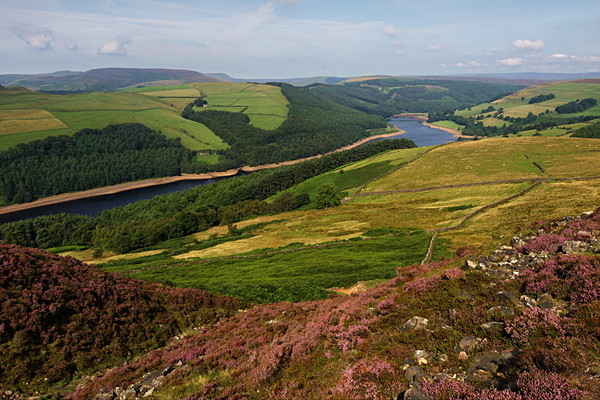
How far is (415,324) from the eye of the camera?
15.8 metres

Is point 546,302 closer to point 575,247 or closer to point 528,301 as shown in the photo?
point 528,301

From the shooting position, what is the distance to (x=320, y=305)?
25.8 m

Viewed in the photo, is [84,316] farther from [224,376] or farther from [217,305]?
[224,376]

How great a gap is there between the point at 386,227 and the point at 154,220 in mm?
98651

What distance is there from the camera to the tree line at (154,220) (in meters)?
113

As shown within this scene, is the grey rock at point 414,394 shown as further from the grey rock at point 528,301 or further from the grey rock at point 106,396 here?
the grey rock at point 106,396

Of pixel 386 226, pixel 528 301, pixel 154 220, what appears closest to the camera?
pixel 528 301

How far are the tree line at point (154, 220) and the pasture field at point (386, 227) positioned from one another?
666 inches

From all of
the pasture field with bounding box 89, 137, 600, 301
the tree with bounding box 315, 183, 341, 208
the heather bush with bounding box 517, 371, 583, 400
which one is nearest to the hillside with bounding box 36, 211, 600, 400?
the heather bush with bounding box 517, 371, 583, 400

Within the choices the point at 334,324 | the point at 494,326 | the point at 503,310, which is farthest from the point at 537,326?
the point at 334,324

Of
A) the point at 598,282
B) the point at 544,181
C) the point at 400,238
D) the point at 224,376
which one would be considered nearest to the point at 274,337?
the point at 224,376

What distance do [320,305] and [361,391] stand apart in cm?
1429

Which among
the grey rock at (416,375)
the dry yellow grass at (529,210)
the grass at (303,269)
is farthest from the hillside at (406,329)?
the dry yellow grass at (529,210)

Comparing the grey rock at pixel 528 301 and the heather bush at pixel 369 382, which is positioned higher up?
the grey rock at pixel 528 301
